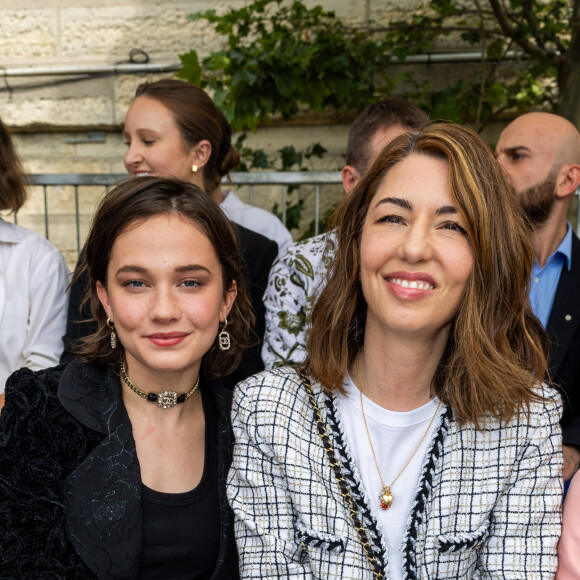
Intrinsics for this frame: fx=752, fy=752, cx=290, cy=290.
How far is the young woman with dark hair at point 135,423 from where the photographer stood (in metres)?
1.80

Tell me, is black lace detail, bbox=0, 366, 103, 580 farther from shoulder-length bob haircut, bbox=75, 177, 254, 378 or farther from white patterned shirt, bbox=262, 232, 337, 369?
white patterned shirt, bbox=262, 232, 337, 369

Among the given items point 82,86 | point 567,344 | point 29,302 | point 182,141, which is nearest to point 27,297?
point 29,302

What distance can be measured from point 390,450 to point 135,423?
2.21ft

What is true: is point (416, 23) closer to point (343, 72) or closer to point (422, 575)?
point (343, 72)

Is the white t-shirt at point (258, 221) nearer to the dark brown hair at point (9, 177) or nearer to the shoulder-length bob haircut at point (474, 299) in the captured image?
the dark brown hair at point (9, 177)

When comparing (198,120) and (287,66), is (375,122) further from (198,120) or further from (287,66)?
(287,66)

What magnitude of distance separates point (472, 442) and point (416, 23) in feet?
11.4

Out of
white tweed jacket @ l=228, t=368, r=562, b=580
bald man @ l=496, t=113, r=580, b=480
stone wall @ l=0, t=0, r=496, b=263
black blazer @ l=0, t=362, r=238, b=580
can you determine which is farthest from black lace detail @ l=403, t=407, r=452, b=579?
stone wall @ l=0, t=0, r=496, b=263

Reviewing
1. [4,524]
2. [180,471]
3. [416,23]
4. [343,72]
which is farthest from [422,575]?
[416,23]

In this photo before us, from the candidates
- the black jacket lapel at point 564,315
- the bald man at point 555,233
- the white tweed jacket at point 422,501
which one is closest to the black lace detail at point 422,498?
the white tweed jacket at point 422,501

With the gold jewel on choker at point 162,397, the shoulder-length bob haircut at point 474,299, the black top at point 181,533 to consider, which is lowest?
the black top at point 181,533

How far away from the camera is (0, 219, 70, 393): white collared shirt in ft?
8.93

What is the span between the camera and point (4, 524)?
1787 millimetres

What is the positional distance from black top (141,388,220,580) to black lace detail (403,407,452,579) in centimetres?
48
